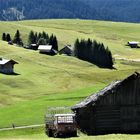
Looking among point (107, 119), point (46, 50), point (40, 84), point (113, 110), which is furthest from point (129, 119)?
point (46, 50)

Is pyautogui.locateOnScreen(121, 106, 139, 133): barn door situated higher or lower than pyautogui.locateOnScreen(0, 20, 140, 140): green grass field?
higher

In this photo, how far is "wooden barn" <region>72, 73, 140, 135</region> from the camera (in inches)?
2095

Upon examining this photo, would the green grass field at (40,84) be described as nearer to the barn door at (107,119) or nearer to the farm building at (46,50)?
the farm building at (46,50)

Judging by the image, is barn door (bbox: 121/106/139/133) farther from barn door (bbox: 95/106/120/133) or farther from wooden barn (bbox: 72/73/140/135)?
barn door (bbox: 95/106/120/133)

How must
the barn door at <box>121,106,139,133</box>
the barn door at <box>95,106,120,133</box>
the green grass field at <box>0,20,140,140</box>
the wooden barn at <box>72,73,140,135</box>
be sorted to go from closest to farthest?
the wooden barn at <box>72,73,140,135</box> < the barn door at <box>95,106,120,133</box> < the barn door at <box>121,106,139,133</box> < the green grass field at <box>0,20,140,140</box>

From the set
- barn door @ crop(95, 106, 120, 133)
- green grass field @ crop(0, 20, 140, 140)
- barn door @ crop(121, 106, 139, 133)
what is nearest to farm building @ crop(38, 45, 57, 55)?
green grass field @ crop(0, 20, 140, 140)

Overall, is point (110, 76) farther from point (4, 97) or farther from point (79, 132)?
point (79, 132)

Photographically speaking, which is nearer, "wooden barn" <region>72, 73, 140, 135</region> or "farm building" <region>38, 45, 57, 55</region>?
"wooden barn" <region>72, 73, 140, 135</region>

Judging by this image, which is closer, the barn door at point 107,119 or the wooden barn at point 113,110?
the wooden barn at point 113,110

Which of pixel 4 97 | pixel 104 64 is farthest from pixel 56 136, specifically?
pixel 104 64

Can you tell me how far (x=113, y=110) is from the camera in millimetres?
53750

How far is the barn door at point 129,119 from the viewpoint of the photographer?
54.1m

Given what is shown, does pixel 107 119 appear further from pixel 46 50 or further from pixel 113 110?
pixel 46 50

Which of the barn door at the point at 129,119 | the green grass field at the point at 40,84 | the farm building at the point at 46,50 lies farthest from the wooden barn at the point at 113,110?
the farm building at the point at 46,50
